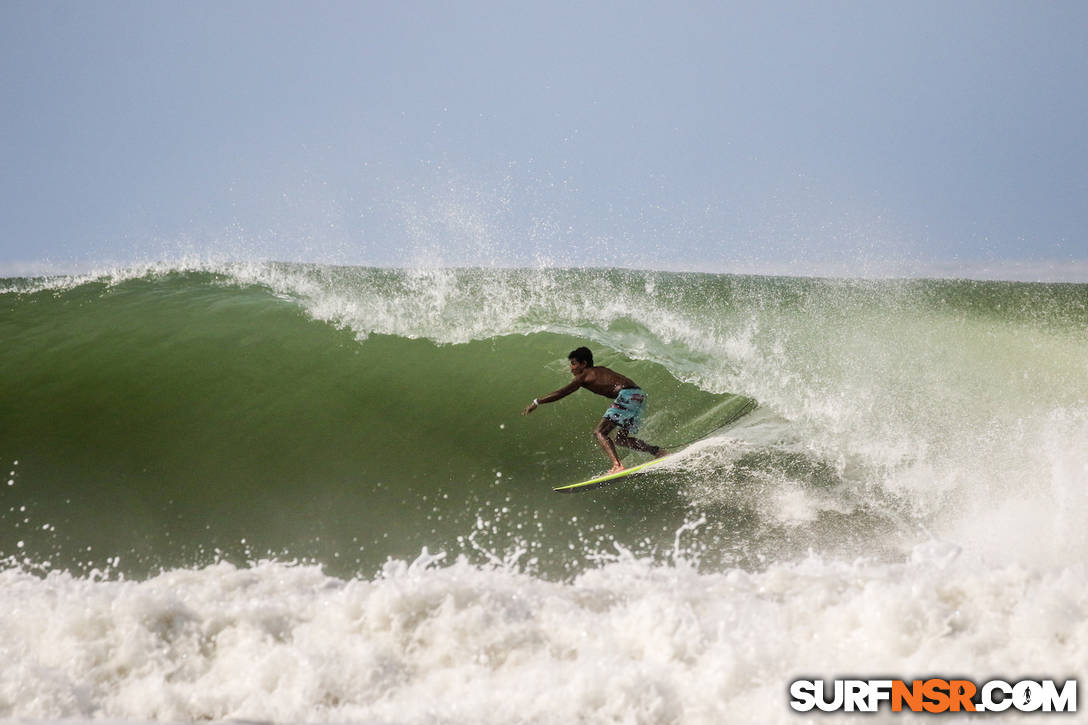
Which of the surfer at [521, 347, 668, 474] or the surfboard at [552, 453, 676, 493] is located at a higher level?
the surfer at [521, 347, 668, 474]

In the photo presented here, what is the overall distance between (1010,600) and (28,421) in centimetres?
804

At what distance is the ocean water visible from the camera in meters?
3.19

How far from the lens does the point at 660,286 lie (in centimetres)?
1220

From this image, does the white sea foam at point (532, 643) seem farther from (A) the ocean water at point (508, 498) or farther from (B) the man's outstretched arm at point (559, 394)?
(B) the man's outstretched arm at point (559, 394)

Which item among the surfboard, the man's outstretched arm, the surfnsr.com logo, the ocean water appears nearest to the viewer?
the surfnsr.com logo

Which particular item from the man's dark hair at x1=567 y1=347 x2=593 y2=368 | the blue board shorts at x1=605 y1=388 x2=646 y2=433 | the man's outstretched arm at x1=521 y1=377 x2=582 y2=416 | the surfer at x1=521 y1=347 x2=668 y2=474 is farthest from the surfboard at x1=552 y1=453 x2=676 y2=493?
the man's dark hair at x1=567 y1=347 x2=593 y2=368

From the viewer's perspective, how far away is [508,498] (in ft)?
19.0

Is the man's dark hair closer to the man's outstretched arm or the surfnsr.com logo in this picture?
the man's outstretched arm

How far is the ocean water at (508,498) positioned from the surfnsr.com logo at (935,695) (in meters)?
0.08

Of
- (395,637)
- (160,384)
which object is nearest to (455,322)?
(160,384)

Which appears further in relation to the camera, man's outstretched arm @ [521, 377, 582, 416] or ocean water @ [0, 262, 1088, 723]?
man's outstretched arm @ [521, 377, 582, 416]

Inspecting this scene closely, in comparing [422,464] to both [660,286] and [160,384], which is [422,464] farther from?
[660,286]

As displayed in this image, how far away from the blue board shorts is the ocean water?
383 millimetres

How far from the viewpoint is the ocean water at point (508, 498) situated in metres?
3.19
